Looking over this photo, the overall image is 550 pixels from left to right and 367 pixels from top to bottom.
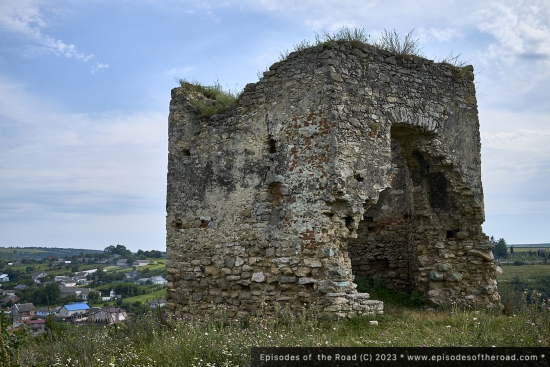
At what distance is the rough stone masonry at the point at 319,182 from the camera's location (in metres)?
7.52

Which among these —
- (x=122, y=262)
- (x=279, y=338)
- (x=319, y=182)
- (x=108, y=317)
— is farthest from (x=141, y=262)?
(x=279, y=338)

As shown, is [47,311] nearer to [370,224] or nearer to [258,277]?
[258,277]

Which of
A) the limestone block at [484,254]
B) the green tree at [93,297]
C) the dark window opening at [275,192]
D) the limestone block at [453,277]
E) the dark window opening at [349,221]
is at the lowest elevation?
the green tree at [93,297]

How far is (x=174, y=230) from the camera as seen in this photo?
A: 9172mm

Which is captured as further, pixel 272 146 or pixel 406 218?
pixel 406 218

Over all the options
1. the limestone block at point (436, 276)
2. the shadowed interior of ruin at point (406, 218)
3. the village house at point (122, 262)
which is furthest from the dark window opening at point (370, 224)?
the village house at point (122, 262)

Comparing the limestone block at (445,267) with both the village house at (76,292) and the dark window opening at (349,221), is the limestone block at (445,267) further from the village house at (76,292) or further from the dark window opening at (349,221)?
the village house at (76,292)

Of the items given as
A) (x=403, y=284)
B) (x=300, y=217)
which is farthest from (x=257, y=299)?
(x=403, y=284)

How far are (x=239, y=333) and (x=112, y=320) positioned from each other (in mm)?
3217

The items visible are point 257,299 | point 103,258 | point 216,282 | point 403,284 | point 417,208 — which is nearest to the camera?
point 257,299

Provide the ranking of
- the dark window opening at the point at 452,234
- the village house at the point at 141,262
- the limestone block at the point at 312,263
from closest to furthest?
the limestone block at the point at 312,263 → the dark window opening at the point at 452,234 → the village house at the point at 141,262

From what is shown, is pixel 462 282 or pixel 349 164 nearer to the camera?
pixel 349 164

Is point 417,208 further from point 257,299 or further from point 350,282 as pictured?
point 257,299

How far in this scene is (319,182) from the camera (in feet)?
24.7
